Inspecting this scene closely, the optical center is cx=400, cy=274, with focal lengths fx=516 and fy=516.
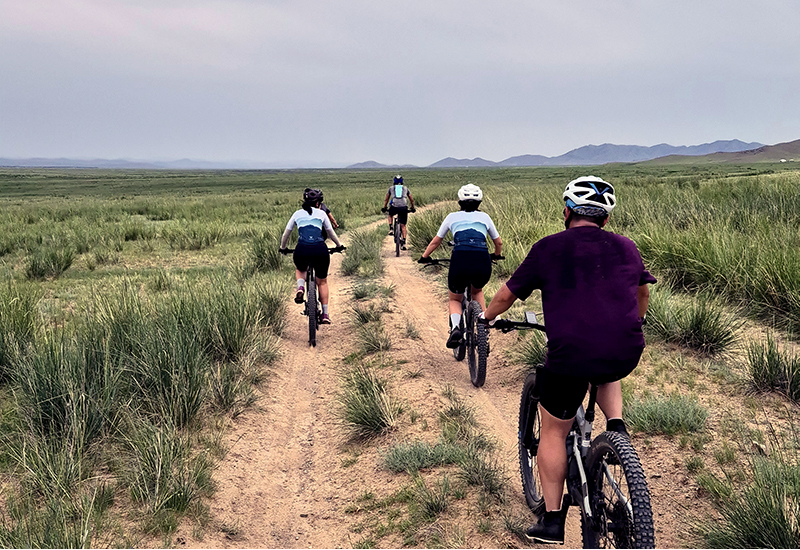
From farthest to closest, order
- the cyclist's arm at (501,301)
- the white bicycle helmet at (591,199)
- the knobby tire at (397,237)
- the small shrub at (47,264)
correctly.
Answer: the knobby tire at (397,237), the small shrub at (47,264), the cyclist's arm at (501,301), the white bicycle helmet at (591,199)

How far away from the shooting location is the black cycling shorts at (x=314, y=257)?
7516mm

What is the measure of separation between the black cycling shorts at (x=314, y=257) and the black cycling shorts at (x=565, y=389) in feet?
17.0

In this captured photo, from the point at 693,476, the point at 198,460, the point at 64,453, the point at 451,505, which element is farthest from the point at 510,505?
the point at 64,453

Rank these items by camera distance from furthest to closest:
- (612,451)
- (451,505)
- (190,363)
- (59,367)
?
1. (190,363)
2. (59,367)
3. (451,505)
4. (612,451)

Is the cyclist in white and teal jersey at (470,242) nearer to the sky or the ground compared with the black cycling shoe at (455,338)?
nearer to the sky

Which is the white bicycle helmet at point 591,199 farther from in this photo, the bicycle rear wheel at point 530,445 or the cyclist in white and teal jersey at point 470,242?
the cyclist in white and teal jersey at point 470,242

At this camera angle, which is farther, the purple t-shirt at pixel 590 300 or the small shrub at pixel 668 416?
the small shrub at pixel 668 416

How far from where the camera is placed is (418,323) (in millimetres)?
8188

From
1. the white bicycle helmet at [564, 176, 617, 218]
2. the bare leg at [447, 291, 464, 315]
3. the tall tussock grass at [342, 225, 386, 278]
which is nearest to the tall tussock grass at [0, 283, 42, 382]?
the bare leg at [447, 291, 464, 315]

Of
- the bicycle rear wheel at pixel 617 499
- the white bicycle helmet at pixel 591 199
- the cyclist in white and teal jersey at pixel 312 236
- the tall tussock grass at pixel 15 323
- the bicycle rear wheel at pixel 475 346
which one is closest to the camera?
the bicycle rear wheel at pixel 617 499

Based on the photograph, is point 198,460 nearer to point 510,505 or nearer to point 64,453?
point 64,453

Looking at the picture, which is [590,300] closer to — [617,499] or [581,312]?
[581,312]

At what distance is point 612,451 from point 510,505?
1465 mm

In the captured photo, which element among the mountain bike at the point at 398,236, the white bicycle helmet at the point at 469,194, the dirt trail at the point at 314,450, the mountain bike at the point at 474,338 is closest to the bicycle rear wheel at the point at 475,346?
the mountain bike at the point at 474,338
